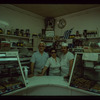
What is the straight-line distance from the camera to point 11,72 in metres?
2.14

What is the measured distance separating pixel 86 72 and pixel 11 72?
1.52 metres

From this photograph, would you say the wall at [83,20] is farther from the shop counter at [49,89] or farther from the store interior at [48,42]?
the shop counter at [49,89]

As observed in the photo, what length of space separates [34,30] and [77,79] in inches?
164

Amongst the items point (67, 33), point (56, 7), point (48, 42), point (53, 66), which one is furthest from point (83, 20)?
point (53, 66)

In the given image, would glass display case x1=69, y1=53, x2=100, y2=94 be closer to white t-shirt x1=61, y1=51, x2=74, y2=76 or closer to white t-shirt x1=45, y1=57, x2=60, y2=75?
white t-shirt x1=61, y1=51, x2=74, y2=76

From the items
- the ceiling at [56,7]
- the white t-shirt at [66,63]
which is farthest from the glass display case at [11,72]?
the ceiling at [56,7]

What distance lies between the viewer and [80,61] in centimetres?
224

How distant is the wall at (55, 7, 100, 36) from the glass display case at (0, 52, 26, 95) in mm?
3878

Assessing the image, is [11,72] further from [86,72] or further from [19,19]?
[19,19]

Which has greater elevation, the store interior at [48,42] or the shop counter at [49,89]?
the store interior at [48,42]

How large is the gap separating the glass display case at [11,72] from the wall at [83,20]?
3878mm

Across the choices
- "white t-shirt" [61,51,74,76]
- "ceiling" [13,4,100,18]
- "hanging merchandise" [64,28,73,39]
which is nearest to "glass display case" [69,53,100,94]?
"white t-shirt" [61,51,74,76]

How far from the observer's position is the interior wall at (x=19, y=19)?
4.38 meters
